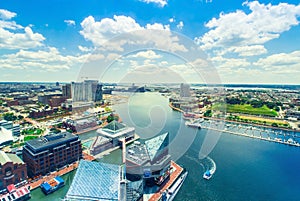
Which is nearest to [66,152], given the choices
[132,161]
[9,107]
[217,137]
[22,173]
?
[22,173]

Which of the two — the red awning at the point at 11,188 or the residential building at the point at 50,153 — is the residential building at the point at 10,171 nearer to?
the red awning at the point at 11,188

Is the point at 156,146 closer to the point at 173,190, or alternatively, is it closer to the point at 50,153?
the point at 173,190

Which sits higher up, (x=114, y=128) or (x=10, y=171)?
(x=114, y=128)

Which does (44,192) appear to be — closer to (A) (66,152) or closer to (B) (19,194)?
(B) (19,194)

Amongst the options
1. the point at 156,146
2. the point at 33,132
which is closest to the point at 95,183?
the point at 156,146

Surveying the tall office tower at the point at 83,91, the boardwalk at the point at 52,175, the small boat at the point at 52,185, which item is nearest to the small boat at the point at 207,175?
the boardwalk at the point at 52,175

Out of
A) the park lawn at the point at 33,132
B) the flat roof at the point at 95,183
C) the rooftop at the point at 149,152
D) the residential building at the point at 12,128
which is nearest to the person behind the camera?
the flat roof at the point at 95,183

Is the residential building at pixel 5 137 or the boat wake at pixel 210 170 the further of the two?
the residential building at pixel 5 137
